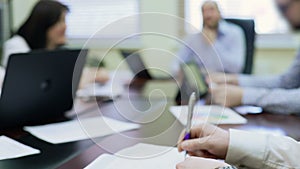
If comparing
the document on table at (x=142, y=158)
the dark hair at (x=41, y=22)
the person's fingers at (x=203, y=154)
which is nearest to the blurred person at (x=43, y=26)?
the dark hair at (x=41, y=22)

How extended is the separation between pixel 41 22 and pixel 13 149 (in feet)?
4.51

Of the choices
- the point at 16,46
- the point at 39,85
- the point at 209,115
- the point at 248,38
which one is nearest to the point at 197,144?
the point at 209,115

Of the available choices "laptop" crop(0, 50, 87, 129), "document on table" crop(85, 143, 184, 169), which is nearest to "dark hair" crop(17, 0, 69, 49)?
"laptop" crop(0, 50, 87, 129)

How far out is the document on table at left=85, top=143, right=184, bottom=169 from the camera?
0.92 m

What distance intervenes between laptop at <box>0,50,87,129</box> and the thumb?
0.62 metres

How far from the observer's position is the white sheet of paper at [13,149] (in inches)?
39.1

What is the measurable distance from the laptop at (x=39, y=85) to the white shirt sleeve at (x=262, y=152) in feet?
2.32

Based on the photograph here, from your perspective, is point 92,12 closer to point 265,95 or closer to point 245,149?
point 265,95

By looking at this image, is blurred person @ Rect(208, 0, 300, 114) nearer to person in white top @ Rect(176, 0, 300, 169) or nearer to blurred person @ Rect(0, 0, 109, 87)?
person in white top @ Rect(176, 0, 300, 169)

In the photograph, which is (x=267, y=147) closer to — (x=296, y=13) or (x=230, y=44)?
(x=296, y=13)

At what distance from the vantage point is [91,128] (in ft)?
4.06

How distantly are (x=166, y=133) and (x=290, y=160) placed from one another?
377 millimetres

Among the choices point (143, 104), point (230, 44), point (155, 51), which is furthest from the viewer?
point (230, 44)

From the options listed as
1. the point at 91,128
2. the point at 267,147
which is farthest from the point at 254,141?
the point at 91,128
